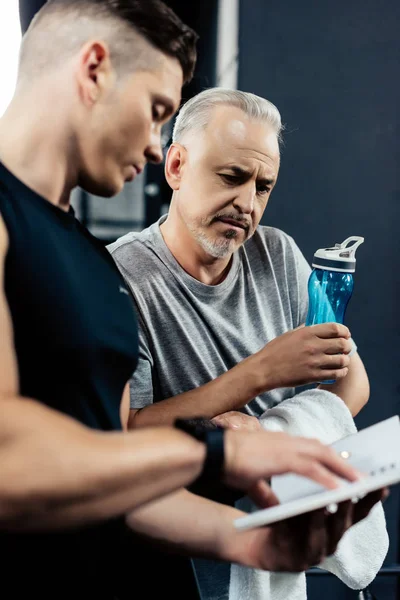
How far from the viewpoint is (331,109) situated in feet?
4.52

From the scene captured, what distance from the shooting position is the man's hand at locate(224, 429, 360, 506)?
562mm

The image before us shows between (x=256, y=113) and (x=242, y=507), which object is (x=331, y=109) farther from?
(x=242, y=507)

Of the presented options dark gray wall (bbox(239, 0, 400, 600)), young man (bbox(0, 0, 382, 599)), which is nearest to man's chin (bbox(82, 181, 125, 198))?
young man (bbox(0, 0, 382, 599))

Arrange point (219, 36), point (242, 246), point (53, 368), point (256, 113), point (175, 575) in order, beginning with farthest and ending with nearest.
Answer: point (219, 36) < point (242, 246) < point (256, 113) < point (175, 575) < point (53, 368)

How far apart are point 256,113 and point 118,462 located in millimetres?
739

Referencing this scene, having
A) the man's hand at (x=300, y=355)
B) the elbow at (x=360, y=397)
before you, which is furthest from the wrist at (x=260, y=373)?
the elbow at (x=360, y=397)

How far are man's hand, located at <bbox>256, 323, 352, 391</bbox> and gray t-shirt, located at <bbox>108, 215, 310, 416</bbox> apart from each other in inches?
5.4

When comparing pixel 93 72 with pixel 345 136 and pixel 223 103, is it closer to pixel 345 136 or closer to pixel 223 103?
pixel 223 103

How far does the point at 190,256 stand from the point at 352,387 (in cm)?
37

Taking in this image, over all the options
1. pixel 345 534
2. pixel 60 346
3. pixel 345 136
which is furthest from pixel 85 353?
pixel 345 136

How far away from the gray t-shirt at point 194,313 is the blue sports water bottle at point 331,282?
109 mm

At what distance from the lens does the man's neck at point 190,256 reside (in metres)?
1.10

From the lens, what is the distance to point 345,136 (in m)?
1.39

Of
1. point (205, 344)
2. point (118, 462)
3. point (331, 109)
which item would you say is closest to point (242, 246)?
point (205, 344)
